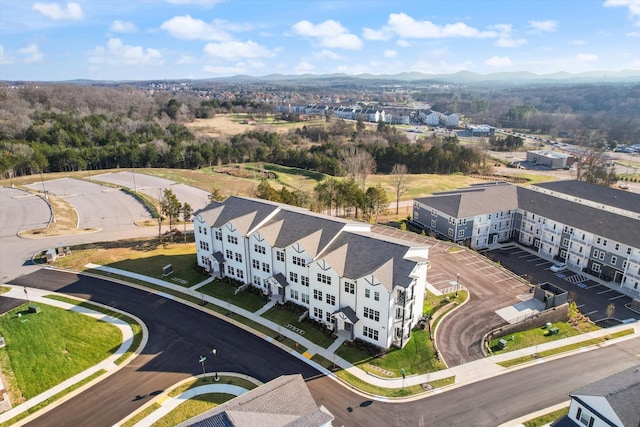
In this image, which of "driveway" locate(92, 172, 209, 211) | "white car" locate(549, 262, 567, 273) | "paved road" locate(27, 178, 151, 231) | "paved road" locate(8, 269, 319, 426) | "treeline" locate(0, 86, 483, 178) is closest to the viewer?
"paved road" locate(8, 269, 319, 426)

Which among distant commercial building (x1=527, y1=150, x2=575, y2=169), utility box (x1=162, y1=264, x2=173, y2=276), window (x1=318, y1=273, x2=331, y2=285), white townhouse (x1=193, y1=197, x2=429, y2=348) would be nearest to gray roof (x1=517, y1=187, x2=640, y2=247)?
white townhouse (x1=193, y1=197, x2=429, y2=348)

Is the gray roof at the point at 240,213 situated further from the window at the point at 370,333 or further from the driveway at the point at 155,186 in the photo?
the driveway at the point at 155,186

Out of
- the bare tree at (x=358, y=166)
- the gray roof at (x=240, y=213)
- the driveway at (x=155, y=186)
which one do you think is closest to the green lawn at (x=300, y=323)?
the gray roof at (x=240, y=213)

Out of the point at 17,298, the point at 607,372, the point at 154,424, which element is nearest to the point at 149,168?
the point at 17,298

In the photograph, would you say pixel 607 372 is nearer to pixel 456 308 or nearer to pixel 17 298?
pixel 456 308

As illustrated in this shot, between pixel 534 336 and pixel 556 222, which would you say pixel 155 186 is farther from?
pixel 556 222

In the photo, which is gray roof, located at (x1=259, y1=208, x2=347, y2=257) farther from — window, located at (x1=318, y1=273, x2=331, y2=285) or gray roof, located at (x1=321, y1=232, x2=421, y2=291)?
window, located at (x1=318, y1=273, x2=331, y2=285)
